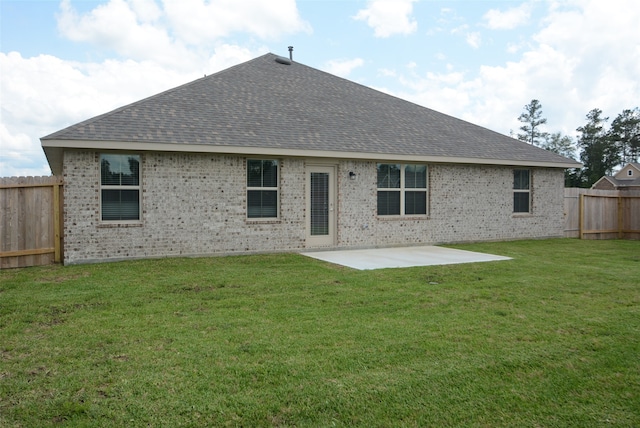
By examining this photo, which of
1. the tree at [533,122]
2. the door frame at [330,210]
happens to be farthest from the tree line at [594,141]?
the door frame at [330,210]

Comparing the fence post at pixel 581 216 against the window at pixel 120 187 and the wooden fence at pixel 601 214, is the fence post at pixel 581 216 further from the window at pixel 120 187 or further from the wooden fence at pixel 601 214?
the window at pixel 120 187

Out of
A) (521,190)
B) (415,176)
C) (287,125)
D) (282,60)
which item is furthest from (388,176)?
(282,60)

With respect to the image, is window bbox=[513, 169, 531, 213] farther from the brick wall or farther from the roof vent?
the roof vent

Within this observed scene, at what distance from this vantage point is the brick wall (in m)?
10.5

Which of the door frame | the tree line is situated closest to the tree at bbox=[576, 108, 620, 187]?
the tree line

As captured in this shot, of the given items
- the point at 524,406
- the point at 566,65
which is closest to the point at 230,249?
the point at 524,406

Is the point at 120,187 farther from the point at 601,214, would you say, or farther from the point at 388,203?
the point at 601,214

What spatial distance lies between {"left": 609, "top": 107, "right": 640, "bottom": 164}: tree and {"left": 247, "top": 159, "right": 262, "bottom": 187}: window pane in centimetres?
5907

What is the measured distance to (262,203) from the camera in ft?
39.8

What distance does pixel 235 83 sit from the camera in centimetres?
1491

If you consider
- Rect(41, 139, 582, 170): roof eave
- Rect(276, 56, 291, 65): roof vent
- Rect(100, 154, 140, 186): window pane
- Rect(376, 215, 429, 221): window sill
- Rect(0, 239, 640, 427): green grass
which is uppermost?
Rect(276, 56, 291, 65): roof vent

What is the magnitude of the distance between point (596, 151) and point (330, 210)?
5637cm

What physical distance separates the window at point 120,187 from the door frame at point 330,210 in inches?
166

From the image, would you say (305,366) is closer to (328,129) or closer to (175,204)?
(175,204)
